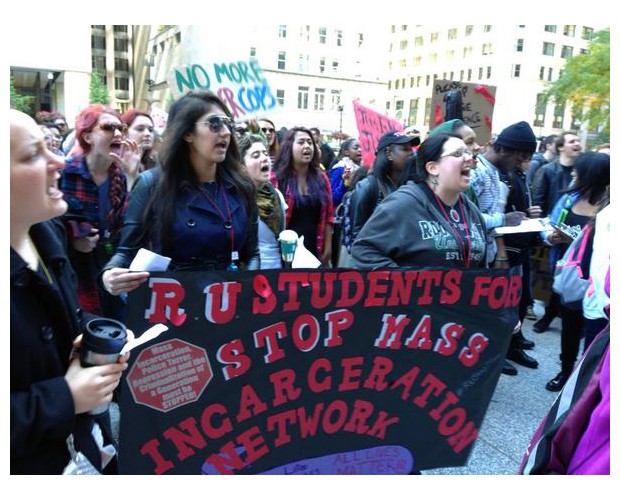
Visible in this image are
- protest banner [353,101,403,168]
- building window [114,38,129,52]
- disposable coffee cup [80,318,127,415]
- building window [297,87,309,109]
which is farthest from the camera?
building window [114,38,129,52]

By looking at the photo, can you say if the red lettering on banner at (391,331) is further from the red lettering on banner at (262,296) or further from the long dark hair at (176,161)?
the long dark hair at (176,161)

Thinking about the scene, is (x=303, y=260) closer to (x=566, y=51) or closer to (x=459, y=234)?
(x=459, y=234)

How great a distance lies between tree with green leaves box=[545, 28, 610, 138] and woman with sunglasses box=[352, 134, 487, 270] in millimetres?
33539

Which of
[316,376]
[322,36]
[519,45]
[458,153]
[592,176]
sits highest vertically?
[519,45]

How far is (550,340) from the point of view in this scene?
18.5 feet

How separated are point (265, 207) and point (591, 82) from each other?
36761 millimetres

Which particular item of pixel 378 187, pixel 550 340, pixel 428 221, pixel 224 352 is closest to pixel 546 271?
pixel 550 340

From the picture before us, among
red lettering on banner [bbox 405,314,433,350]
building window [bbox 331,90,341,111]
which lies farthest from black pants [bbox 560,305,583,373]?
building window [bbox 331,90,341,111]

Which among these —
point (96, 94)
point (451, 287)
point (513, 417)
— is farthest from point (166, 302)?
point (96, 94)

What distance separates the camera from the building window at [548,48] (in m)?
61.9

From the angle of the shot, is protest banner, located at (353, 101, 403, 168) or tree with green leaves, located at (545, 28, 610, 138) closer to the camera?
protest banner, located at (353, 101, 403, 168)

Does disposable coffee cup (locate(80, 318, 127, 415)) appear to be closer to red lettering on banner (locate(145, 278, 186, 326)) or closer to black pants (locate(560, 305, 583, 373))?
red lettering on banner (locate(145, 278, 186, 326))

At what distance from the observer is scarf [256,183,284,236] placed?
13.0 feet

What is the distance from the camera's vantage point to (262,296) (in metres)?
2.18
